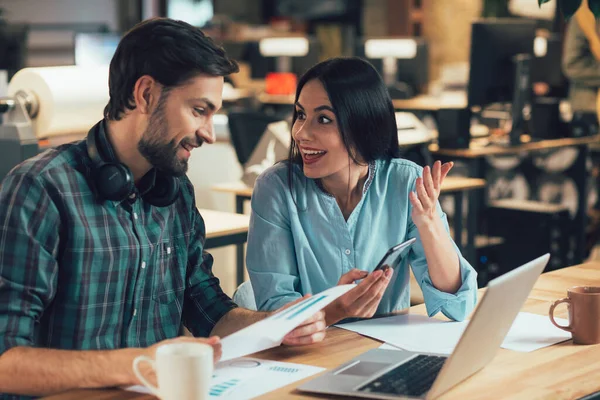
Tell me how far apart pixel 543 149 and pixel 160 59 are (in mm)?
4103

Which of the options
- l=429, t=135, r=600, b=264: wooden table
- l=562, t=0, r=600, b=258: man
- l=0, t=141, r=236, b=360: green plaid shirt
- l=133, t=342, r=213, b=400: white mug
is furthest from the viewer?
l=562, t=0, r=600, b=258: man

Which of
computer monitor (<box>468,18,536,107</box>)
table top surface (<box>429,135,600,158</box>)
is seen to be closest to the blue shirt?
table top surface (<box>429,135,600,158</box>)

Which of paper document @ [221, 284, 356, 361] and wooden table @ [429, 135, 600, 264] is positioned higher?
paper document @ [221, 284, 356, 361]

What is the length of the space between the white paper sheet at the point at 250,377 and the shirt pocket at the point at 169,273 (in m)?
0.26

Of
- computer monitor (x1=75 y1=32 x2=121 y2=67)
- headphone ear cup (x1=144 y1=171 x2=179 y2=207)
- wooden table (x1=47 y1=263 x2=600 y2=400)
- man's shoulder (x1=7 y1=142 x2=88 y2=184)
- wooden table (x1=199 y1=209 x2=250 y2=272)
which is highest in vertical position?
computer monitor (x1=75 y1=32 x2=121 y2=67)

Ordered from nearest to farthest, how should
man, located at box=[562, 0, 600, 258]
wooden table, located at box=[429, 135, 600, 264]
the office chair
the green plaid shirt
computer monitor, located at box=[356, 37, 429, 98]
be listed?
the green plaid shirt → the office chair → wooden table, located at box=[429, 135, 600, 264] → man, located at box=[562, 0, 600, 258] → computer monitor, located at box=[356, 37, 429, 98]

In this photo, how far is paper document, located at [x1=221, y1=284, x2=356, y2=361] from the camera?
1389 mm

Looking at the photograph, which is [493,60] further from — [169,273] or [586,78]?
[169,273]

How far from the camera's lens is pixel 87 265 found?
1.57m

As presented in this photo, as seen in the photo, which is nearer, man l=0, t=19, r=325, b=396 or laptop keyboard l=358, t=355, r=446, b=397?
laptop keyboard l=358, t=355, r=446, b=397

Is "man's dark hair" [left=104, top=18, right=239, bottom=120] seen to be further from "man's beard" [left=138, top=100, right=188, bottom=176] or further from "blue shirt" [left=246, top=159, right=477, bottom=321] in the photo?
"blue shirt" [left=246, top=159, right=477, bottom=321]

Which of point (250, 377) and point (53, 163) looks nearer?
point (250, 377)

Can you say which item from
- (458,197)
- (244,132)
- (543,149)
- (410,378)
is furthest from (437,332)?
(543,149)

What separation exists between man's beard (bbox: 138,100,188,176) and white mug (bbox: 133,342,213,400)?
49 centimetres
